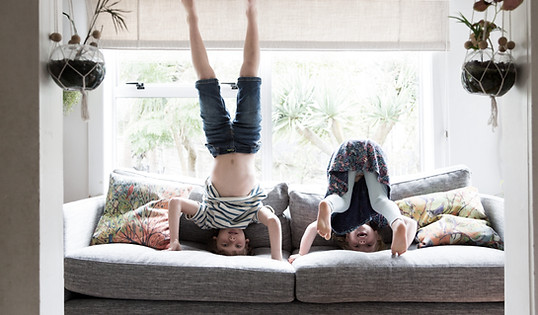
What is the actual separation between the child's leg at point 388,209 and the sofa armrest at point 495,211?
56 cm

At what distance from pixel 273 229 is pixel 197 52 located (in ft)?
3.79

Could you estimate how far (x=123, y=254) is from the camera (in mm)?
2467

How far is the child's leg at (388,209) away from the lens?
242 cm

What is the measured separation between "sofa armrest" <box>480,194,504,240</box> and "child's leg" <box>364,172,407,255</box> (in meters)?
0.56

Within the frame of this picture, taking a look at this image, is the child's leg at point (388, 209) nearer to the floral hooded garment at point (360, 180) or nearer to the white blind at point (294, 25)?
the floral hooded garment at point (360, 180)

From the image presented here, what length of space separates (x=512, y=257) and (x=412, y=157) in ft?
7.44

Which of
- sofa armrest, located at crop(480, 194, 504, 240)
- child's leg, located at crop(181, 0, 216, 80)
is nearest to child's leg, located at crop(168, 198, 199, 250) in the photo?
child's leg, located at crop(181, 0, 216, 80)

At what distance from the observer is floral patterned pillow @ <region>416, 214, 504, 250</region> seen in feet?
8.69

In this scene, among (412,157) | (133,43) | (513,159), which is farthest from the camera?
(412,157)

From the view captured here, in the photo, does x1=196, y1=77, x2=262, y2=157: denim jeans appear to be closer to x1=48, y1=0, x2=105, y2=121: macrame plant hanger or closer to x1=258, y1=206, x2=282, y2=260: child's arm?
x1=258, y1=206, x2=282, y2=260: child's arm

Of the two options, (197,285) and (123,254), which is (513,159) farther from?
(123,254)

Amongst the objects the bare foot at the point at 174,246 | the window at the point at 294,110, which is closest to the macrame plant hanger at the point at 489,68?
the bare foot at the point at 174,246

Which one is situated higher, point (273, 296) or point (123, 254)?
point (123, 254)

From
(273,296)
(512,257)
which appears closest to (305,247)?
(273,296)
